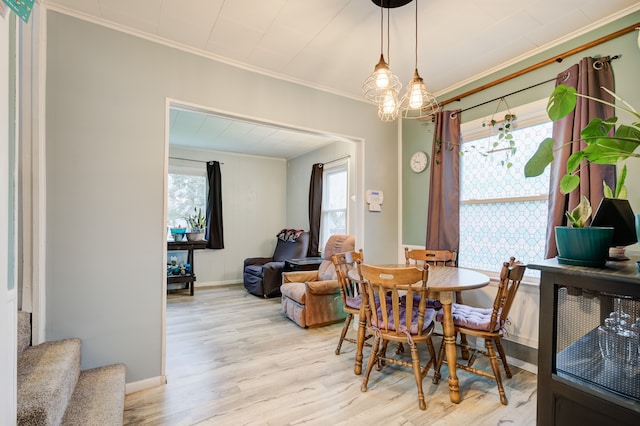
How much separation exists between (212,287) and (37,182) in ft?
13.5

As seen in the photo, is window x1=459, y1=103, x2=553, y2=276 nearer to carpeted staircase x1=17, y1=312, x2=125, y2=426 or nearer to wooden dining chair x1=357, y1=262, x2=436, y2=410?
wooden dining chair x1=357, y1=262, x2=436, y2=410

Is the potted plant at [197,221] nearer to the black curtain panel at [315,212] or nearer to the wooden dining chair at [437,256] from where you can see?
the black curtain panel at [315,212]

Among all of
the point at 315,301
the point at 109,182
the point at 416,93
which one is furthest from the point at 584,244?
the point at 315,301

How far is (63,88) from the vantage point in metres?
1.97

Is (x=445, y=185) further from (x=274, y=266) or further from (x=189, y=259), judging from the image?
(x=189, y=259)

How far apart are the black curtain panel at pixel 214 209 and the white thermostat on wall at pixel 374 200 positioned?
11.1 ft

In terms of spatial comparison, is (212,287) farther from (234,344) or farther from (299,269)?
(234,344)

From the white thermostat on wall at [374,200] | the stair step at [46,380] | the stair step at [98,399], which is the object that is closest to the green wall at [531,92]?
the white thermostat on wall at [374,200]

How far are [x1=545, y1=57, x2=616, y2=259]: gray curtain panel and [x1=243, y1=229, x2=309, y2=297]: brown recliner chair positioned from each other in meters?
3.57

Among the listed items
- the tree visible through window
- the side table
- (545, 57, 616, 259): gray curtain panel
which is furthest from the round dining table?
→ the tree visible through window

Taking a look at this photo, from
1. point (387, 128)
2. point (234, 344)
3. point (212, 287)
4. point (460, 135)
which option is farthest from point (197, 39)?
point (212, 287)

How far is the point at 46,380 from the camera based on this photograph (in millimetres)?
1488

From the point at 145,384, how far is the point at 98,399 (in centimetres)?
48

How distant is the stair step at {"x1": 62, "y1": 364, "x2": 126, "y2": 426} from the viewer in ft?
5.26
